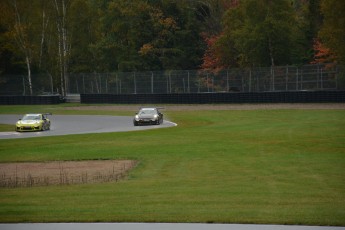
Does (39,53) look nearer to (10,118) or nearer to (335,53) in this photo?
(10,118)

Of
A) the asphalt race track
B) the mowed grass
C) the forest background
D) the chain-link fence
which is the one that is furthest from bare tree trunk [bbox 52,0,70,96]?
the mowed grass

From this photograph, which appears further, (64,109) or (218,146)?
(64,109)

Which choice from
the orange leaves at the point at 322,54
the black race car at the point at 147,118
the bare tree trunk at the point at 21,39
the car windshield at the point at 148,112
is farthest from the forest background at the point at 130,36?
the black race car at the point at 147,118

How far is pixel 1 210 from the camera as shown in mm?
12398

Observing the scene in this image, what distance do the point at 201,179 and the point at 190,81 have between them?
48.9 metres

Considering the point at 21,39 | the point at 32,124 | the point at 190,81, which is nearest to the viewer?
the point at 32,124

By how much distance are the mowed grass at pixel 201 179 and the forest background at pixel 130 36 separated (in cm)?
3446

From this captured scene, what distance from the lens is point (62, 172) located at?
65.8 feet

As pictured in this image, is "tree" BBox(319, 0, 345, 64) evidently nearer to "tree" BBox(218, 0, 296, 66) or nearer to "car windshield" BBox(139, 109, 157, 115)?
"tree" BBox(218, 0, 296, 66)

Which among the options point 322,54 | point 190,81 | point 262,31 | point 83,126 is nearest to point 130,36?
point 190,81

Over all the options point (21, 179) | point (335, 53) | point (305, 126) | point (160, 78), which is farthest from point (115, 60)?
point (21, 179)

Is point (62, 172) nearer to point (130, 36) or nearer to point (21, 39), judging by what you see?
point (21, 39)

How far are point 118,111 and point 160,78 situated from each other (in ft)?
34.2

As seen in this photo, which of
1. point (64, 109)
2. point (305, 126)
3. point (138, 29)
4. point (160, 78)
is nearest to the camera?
point (305, 126)
